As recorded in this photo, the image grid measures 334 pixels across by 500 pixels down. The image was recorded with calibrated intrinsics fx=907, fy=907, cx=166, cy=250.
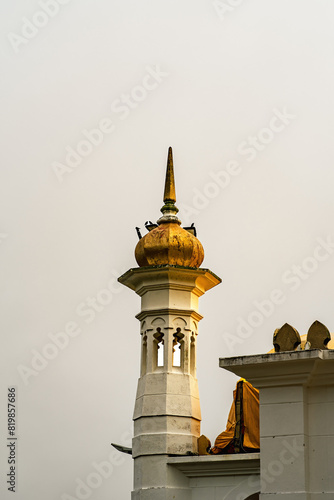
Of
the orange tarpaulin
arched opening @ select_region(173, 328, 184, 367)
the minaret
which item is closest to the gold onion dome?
the minaret

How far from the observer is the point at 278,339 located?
10680mm

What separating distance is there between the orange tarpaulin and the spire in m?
3.13

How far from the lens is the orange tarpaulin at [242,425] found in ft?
44.9

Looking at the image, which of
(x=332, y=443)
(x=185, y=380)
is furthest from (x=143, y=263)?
(x=332, y=443)

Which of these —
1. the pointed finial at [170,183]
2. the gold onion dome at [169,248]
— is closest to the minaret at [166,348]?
the gold onion dome at [169,248]

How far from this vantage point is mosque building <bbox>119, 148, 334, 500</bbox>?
34.8 ft

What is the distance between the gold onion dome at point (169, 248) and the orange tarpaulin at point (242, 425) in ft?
7.32

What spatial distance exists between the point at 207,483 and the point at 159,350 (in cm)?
227

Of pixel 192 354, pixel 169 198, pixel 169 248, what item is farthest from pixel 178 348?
pixel 169 198

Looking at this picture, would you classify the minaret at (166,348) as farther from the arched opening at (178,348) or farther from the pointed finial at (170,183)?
the pointed finial at (170,183)

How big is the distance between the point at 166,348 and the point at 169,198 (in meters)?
2.74

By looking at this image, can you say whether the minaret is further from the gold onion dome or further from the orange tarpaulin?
the orange tarpaulin

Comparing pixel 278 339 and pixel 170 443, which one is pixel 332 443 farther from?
pixel 170 443

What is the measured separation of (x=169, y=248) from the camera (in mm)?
14844
